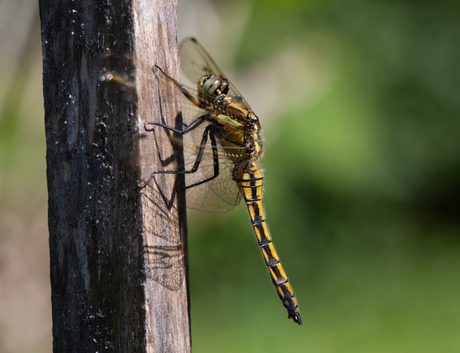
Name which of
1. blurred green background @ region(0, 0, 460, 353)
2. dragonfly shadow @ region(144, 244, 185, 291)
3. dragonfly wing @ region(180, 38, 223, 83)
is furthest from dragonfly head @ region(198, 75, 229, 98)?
blurred green background @ region(0, 0, 460, 353)

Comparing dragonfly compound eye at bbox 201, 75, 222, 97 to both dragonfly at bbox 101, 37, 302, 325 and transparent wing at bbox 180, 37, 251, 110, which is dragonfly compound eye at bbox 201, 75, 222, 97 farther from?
transparent wing at bbox 180, 37, 251, 110

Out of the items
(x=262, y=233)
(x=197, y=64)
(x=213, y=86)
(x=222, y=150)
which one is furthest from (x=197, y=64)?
(x=262, y=233)

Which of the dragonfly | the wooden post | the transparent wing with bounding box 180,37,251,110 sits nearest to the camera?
the wooden post

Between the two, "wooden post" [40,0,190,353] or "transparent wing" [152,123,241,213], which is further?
"transparent wing" [152,123,241,213]

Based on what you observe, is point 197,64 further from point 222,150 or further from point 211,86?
point 222,150

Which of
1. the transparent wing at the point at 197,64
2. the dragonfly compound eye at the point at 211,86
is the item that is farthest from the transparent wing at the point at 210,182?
the transparent wing at the point at 197,64

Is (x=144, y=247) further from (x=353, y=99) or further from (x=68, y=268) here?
(x=353, y=99)

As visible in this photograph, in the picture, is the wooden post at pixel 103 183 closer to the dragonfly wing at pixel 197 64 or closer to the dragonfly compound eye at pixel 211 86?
the dragonfly compound eye at pixel 211 86
